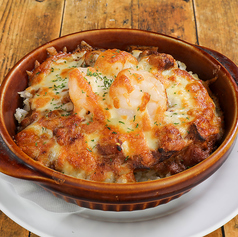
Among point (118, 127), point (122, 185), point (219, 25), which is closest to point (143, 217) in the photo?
point (122, 185)

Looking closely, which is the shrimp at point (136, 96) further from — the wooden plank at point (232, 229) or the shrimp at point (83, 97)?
the wooden plank at point (232, 229)

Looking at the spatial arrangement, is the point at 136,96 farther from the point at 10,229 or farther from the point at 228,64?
the point at 10,229

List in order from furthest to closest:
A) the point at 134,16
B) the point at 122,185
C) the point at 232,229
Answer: the point at 134,16 → the point at 232,229 → the point at 122,185

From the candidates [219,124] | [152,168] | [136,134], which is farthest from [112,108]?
[219,124]

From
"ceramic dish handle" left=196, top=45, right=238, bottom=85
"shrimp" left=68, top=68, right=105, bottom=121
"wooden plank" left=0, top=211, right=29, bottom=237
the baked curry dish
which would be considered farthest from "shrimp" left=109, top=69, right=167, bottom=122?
"wooden plank" left=0, top=211, right=29, bottom=237

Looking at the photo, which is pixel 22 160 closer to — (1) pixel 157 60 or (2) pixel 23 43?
(1) pixel 157 60

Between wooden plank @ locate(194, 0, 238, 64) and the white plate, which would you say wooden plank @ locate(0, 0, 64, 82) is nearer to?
wooden plank @ locate(194, 0, 238, 64)
